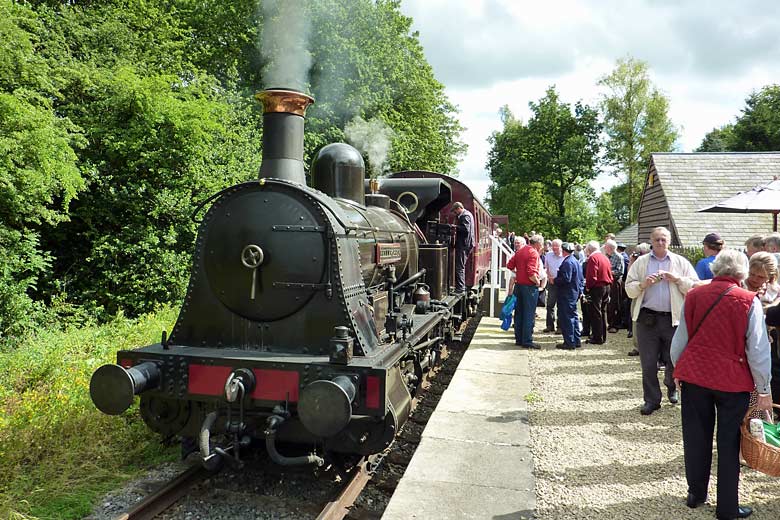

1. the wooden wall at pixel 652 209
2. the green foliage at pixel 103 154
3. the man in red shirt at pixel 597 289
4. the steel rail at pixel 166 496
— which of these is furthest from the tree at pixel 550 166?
the steel rail at pixel 166 496

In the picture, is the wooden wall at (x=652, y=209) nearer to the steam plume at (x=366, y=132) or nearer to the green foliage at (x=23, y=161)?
the steam plume at (x=366, y=132)

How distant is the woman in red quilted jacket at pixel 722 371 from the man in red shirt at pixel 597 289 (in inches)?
219

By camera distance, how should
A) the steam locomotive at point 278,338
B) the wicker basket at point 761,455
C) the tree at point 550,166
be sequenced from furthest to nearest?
the tree at point 550,166 < the steam locomotive at point 278,338 < the wicker basket at point 761,455

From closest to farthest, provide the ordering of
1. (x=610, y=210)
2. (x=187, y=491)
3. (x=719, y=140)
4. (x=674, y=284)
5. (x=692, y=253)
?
1. (x=187, y=491)
2. (x=674, y=284)
3. (x=692, y=253)
4. (x=719, y=140)
5. (x=610, y=210)

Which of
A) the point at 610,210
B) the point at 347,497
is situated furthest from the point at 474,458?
the point at 610,210

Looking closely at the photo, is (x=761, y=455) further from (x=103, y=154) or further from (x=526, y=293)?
(x=103, y=154)

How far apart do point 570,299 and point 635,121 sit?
99.9 feet

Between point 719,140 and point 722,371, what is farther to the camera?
point 719,140

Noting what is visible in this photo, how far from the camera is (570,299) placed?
877 centimetres

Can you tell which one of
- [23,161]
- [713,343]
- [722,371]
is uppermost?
[23,161]

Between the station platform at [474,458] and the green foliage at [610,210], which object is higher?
the green foliage at [610,210]

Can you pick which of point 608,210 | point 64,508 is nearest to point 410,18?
point 64,508

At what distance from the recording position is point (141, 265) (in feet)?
35.3

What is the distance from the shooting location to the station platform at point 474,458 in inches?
135
